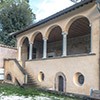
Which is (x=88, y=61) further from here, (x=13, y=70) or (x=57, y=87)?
(x=13, y=70)

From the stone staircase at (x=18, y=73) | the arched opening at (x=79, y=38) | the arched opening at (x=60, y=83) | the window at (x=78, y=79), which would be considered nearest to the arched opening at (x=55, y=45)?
the arched opening at (x=79, y=38)

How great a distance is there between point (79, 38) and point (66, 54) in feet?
13.3

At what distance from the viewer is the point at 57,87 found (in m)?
14.4

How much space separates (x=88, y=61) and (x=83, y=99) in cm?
314

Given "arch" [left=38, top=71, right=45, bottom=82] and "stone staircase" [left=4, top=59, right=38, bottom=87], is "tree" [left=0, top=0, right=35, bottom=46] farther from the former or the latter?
"arch" [left=38, top=71, right=45, bottom=82]

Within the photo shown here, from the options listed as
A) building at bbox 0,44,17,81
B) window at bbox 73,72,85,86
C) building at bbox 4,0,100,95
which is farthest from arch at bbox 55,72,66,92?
building at bbox 0,44,17,81

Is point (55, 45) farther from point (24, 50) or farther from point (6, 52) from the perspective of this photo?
point (6, 52)

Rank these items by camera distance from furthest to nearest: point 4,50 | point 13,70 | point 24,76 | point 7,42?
point 7,42
point 4,50
point 13,70
point 24,76

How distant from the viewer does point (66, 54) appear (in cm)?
1445

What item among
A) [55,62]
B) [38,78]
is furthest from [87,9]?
[38,78]

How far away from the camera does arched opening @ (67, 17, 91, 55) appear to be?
15266 millimetres

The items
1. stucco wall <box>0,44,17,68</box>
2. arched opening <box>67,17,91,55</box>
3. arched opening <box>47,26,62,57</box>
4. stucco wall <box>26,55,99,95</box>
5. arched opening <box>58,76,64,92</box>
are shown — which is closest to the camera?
stucco wall <box>26,55,99,95</box>

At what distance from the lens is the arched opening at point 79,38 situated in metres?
15.3

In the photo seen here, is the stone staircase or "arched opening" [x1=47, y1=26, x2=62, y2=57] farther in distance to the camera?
"arched opening" [x1=47, y1=26, x2=62, y2=57]
